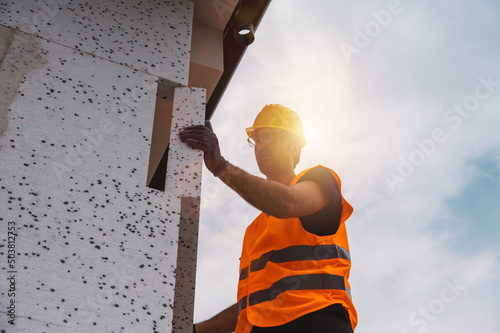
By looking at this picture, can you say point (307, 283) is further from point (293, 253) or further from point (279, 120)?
point (279, 120)

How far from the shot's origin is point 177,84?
7.36ft

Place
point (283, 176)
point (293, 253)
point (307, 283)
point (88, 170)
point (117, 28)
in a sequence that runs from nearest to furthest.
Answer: point (88, 170) < point (307, 283) < point (293, 253) < point (117, 28) < point (283, 176)

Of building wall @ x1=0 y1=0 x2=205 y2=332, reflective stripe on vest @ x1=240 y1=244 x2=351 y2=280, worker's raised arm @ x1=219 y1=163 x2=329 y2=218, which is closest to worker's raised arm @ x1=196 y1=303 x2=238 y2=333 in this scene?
reflective stripe on vest @ x1=240 y1=244 x2=351 y2=280

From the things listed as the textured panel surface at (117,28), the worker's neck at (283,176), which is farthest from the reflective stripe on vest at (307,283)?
the textured panel surface at (117,28)

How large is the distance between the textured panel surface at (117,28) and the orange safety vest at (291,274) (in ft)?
3.11

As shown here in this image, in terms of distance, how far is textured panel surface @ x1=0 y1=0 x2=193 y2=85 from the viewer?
206 centimetres

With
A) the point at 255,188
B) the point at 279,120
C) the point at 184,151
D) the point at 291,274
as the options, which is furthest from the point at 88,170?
the point at 279,120

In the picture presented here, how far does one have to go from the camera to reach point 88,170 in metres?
1.82

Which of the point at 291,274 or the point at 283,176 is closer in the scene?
the point at 291,274

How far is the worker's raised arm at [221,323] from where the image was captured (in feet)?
8.56

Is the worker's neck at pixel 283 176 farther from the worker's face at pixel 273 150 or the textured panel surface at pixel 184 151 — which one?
the textured panel surface at pixel 184 151

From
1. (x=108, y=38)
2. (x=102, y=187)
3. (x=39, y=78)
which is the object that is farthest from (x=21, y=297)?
(x=108, y=38)

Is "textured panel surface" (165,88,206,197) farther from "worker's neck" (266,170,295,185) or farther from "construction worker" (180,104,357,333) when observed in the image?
"worker's neck" (266,170,295,185)

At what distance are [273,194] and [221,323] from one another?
39.3 inches
